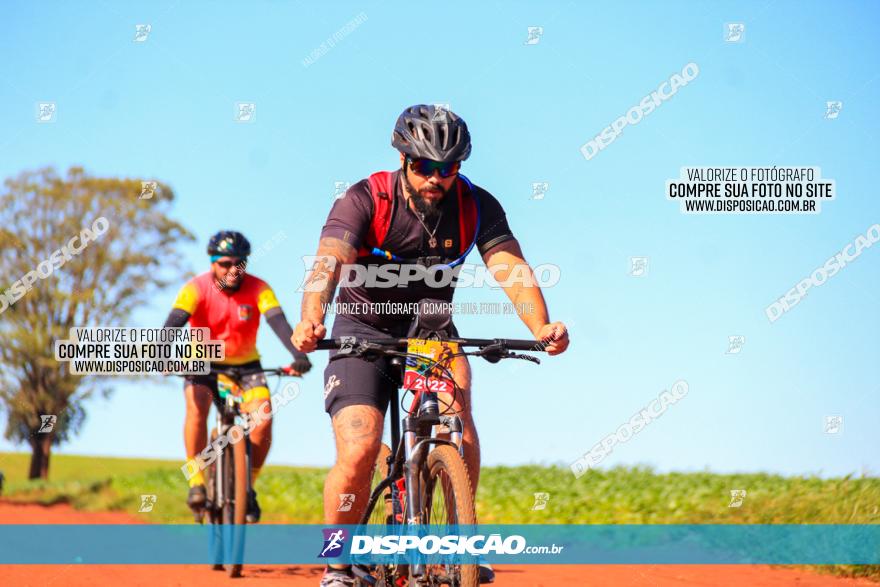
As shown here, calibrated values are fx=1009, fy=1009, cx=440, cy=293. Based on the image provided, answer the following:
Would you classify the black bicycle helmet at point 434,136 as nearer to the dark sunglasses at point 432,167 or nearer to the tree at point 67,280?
the dark sunglasses at point 432,167

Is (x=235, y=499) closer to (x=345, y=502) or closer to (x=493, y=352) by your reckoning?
(x=345, y=502)

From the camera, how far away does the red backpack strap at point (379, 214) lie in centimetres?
523

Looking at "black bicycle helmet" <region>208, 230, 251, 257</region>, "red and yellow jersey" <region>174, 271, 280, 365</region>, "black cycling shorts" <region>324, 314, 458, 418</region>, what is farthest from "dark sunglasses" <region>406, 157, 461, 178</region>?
"red and yellow jersey" <region>174, 271, 280, 365</region>

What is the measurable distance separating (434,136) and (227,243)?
493cm

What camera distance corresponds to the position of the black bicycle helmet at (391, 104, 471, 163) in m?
4.99

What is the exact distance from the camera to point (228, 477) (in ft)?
29.8

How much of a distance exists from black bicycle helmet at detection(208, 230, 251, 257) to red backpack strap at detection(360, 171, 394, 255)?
4.46 metres

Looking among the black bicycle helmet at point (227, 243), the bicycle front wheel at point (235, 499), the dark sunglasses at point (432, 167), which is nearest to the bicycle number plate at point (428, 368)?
the dark sunglasses at point (432, 167)

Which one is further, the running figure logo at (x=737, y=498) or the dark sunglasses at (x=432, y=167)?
the running figure logo at (x=737, y=498)

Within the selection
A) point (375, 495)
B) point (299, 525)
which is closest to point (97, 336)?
point (299, 525)

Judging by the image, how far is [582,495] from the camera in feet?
45.5

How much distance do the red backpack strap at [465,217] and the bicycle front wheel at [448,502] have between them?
4.09 feet

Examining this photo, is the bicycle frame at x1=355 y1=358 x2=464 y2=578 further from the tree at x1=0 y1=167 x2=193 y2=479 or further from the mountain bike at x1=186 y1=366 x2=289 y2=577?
the tree at x1=0 y1=167 x2=193 y2=479

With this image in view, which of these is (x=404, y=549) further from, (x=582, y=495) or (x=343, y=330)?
(x=582, y=495)
